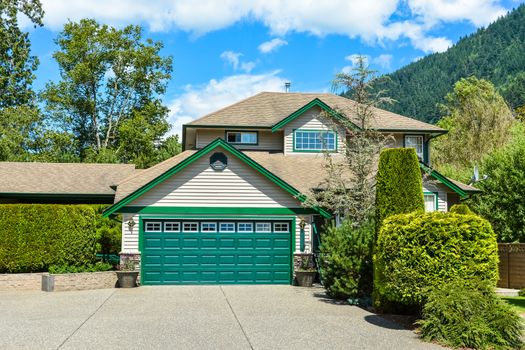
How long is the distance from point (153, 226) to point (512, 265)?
13.7 metres

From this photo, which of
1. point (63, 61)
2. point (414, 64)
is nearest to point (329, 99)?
point (63, 61)

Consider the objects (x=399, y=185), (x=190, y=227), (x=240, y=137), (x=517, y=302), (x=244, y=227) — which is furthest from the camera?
(x=240, y=137)

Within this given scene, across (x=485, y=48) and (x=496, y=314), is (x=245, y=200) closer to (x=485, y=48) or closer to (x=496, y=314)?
(x=496, y=314)

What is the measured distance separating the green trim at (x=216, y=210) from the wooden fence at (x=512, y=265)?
25.3 ft

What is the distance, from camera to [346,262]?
16625 mm

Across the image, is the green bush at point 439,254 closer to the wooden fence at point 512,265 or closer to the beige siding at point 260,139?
the wooden fence at point 512,265

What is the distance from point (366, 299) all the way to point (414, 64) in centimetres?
18224

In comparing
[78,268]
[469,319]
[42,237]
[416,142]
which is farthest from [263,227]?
[469,319]

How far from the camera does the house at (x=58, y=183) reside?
87.2 feet

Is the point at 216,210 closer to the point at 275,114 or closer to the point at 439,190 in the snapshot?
the point at 275,114

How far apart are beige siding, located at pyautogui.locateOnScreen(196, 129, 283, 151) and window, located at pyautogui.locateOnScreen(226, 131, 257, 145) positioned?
0.19m

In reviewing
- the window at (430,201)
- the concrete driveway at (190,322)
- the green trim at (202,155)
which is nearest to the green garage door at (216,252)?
the green trim at (202,155)

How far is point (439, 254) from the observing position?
12.3 meters

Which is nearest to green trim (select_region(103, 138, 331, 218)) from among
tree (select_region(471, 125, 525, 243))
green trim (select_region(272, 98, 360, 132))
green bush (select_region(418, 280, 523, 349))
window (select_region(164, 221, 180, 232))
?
window (select_region(164, 221, 180, 232))
